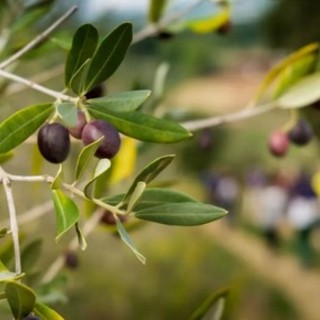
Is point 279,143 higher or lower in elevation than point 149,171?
lower

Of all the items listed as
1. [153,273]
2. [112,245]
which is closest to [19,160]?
[112,245]

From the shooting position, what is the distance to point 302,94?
687 millimetres

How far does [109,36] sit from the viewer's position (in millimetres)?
488

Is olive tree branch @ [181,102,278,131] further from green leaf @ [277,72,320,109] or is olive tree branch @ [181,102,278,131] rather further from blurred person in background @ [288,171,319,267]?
blurred person in background @ [288,171,319,267]

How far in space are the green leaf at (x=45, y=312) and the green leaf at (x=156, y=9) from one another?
42cm

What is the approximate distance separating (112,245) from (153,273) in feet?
1.13

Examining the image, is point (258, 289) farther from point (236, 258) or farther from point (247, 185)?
point (247, 185)

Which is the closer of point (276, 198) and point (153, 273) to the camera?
point (153, 273)

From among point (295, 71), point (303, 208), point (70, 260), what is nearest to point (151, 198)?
point (295, 71)

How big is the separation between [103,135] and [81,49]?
0.06 metres

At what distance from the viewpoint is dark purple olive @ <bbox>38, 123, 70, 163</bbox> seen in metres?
0.47

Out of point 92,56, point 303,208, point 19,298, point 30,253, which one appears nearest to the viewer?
point 19,298

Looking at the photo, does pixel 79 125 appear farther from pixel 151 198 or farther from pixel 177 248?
pixel 177 248

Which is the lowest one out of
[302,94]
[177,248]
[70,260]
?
[177,248]
